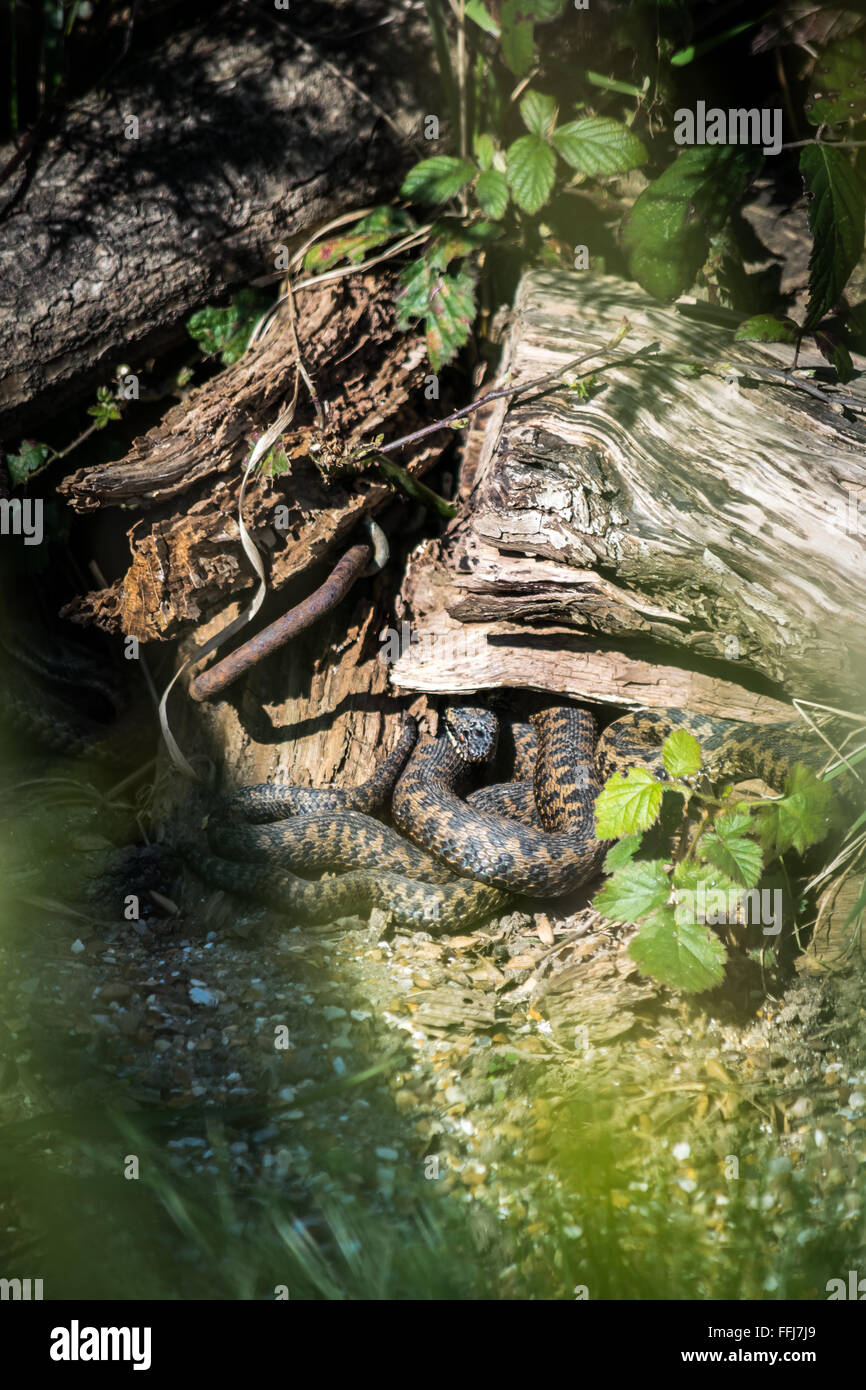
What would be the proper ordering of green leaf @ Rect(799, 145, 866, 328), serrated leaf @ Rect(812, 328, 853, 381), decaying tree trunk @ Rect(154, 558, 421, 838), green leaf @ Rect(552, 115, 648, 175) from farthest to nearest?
decaying tree trunk @ Rect(154, 558, 421, 838), green leaf @ Rect(552, 115, 648, 175), serrated leaf @ Rect(812, 328, 853, 381), green leaf @ Rect(799, 145, 866, 328)

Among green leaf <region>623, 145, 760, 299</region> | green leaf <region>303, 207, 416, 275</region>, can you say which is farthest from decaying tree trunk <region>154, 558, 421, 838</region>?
green leaf <region>623, 145, 760, 299</region>

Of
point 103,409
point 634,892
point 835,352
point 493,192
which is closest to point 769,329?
point 835,352

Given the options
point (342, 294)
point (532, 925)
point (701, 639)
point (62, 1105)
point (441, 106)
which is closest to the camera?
point (62, 1105)

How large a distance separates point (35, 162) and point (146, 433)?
179cm

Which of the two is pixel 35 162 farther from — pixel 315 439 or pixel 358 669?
pixel 358 669

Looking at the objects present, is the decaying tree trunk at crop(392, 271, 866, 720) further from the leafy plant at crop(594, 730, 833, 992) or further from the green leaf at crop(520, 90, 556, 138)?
the green leaf at crop(520, 90, 556, 138)

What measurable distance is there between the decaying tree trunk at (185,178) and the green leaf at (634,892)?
4178 mm

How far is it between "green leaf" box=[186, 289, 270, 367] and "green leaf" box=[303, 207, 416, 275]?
392 mm

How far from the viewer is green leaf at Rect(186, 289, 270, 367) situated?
223 inches

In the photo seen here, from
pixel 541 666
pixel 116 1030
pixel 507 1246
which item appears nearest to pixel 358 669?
pixel 541 666

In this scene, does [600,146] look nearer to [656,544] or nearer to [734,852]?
[656,544]

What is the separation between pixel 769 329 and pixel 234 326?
125 inches

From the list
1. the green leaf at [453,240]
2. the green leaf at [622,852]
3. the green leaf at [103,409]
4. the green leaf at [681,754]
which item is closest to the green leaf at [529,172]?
the green leaf at [453,240]

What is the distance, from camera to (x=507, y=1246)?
10.6ft
